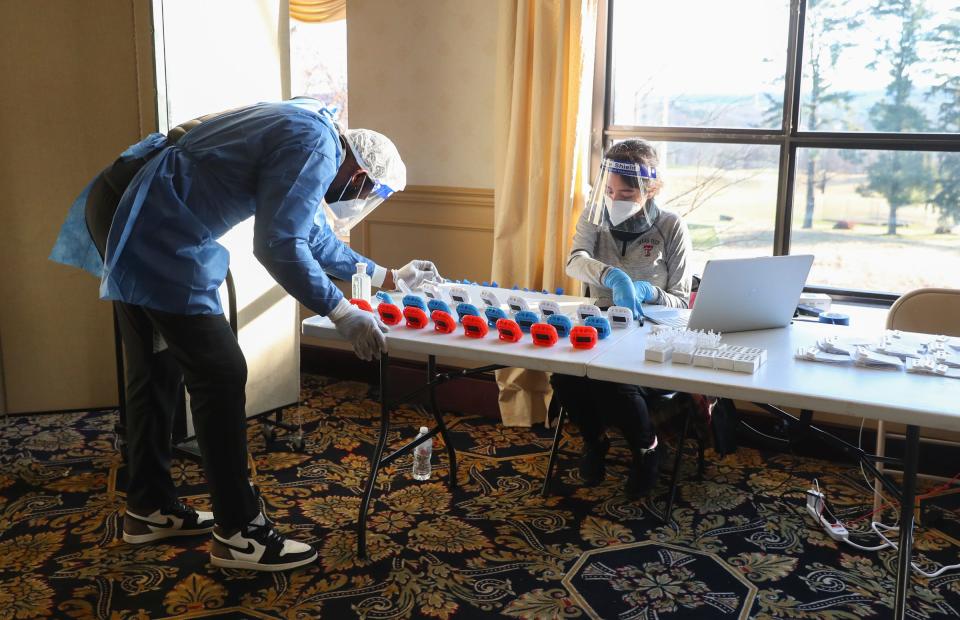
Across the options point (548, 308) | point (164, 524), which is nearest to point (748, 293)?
point (548, 308)

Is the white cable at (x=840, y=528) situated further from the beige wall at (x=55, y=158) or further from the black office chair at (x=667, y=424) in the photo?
the beige wall at (x=55, y=158)

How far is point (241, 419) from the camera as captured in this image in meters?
2.28

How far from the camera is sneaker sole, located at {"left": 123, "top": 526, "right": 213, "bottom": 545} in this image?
2.48m

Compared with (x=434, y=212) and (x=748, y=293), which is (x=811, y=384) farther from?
(x=434, y=212)

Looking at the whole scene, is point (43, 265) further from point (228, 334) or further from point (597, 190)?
point (597, 190)

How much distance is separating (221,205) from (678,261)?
1472 millimetres

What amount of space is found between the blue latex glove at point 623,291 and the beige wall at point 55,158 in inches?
68.0

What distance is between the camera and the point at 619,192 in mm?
2650

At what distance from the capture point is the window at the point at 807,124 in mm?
2992

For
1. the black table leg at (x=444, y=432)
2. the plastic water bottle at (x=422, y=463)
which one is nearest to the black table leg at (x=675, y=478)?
the black table leg at (x=444, y=432)

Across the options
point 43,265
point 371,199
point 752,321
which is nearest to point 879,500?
point 752,321

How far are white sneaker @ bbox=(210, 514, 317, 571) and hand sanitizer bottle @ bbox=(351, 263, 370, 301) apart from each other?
0.67 m

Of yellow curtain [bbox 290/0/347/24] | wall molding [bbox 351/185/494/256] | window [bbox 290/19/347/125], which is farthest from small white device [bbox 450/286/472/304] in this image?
yellow curtain [bbox 290/0/347/24]

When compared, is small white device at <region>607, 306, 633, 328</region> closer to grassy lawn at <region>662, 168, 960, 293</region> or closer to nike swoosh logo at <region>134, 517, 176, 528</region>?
grassy lawn at <region>662, 168, 960, 293</region>
